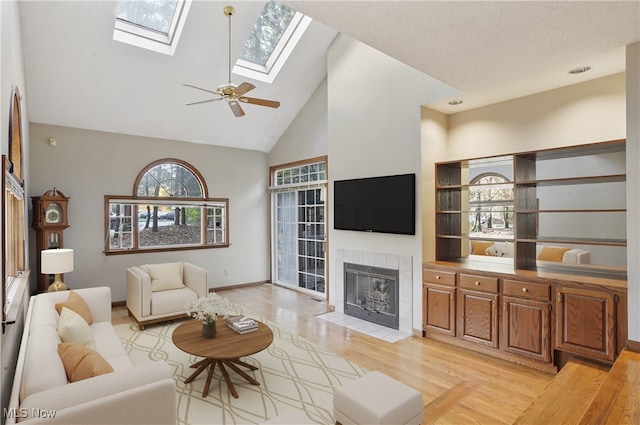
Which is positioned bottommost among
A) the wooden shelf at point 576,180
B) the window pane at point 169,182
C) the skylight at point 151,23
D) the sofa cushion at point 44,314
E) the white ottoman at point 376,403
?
the white ottoman at point 376,403

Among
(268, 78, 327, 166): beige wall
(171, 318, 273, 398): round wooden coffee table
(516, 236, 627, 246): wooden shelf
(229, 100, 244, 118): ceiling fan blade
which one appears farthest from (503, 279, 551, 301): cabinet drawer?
(268, 78, 327, 166): beige wall

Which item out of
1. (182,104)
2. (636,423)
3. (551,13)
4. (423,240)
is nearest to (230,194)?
(182,104)

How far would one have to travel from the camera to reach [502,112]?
157 inches

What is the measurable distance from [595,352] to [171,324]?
184 inches

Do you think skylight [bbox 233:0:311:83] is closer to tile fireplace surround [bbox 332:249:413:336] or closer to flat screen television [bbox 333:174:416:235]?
flat screen television [bbox 333:174:416:235]

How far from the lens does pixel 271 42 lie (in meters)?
5.37

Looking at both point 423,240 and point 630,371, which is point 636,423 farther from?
point 423,240

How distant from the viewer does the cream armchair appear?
4.44 meters

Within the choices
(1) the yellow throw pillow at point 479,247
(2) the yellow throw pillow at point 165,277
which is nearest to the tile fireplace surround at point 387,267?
(1) the yellow throw pillow at point 479,247

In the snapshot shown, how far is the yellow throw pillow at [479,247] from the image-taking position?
4247mm

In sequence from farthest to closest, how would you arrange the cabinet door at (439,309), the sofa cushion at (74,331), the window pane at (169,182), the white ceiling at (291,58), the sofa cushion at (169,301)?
the window pane at (169,182) < the sofa cushion at (169,301) < the cabinet door at (439,309) < the sofa cushion at (74,331) < the white ceiling at (291,58)

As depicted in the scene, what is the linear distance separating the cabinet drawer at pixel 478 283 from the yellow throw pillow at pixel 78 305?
384 centimetres

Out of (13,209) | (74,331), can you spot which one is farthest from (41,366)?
(13,209)

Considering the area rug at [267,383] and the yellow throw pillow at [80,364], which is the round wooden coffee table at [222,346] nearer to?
the area rug at [267,383]
